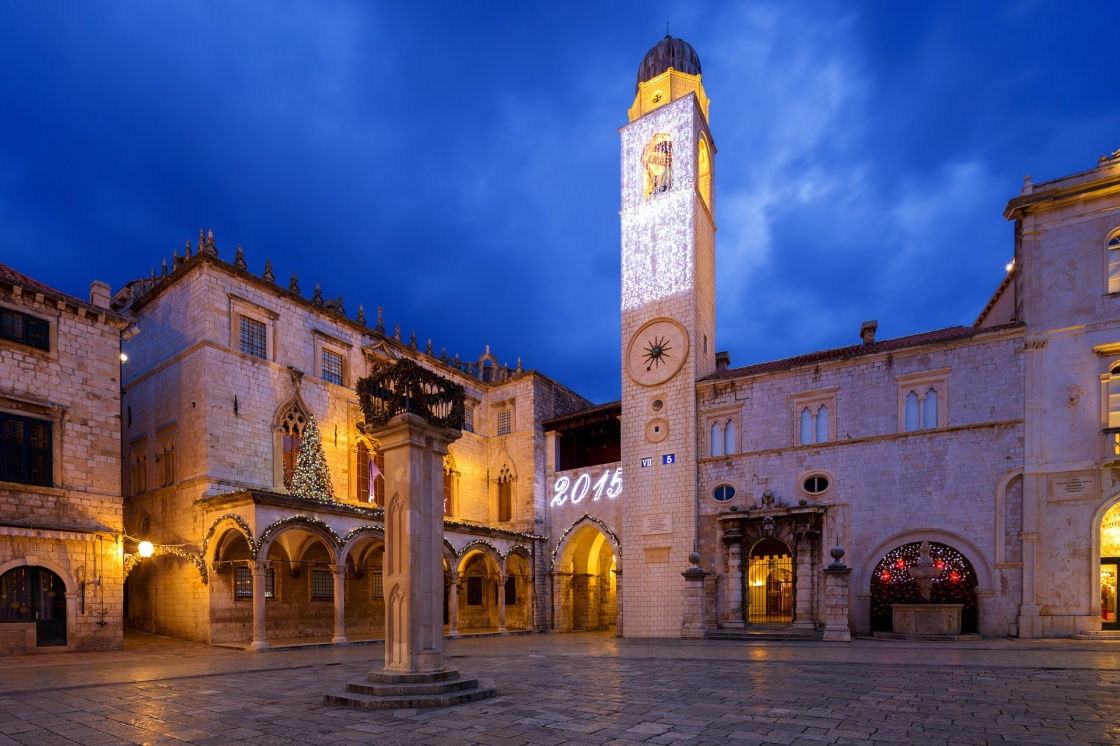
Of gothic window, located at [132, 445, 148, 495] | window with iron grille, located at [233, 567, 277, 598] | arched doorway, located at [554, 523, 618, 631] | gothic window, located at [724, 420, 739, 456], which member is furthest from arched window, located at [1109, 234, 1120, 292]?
gothic window, located at [132, 445, 148, 495]

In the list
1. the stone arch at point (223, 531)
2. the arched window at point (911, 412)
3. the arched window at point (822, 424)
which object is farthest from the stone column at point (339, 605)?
the arched window at point (911, 412)

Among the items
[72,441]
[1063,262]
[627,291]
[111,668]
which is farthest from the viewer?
[627,291]

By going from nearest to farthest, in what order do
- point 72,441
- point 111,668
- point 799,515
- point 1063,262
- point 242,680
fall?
point 242,680 → point 111,668 → point 72,441 → point 1063,262 → point 799,515

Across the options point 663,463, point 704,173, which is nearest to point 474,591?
point 663,463

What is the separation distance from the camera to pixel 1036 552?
19875 mm

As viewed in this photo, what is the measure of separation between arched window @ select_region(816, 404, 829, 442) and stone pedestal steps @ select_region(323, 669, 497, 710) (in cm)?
1727

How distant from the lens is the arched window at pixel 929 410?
22188 mm

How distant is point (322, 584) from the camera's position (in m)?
25.0

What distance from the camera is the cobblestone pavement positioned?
734 cm

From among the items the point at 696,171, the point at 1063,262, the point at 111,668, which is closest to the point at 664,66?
the point at 696,171

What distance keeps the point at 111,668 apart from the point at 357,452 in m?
13.1

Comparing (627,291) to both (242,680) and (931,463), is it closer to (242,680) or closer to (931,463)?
(931,463)

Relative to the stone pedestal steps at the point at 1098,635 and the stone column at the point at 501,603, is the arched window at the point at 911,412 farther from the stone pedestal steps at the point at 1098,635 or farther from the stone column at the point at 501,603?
the stone column at the point at 501,603

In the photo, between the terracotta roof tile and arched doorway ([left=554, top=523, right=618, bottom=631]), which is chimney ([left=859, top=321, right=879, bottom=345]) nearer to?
the terracotta roof tile
